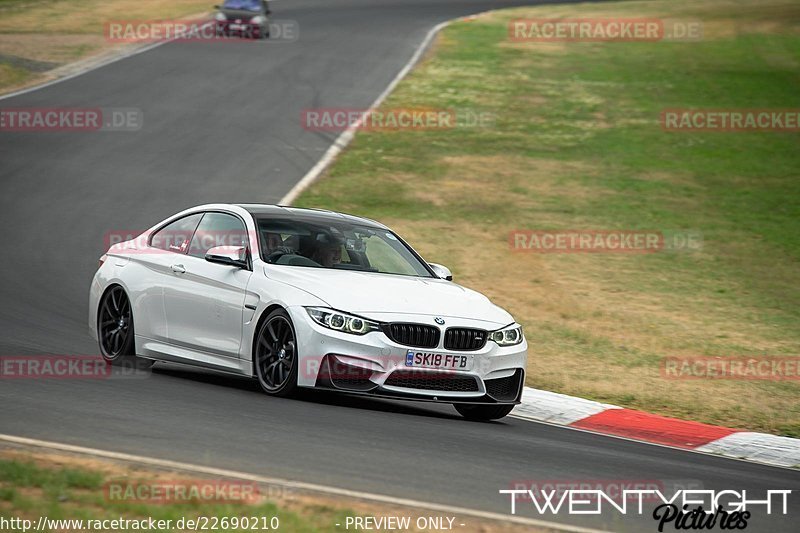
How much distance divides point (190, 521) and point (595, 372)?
27.4 feet

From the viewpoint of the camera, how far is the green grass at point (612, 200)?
572 inches

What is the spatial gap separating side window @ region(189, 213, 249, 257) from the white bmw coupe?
0.04 feet

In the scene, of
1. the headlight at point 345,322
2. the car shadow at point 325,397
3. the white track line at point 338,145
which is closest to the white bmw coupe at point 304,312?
the headlight at point 345,322

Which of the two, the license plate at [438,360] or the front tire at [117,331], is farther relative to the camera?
the front tire at [117,331]

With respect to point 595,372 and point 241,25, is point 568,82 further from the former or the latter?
point 595,372

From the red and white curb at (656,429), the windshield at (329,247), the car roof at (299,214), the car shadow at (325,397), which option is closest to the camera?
the car shadow at (325,397)

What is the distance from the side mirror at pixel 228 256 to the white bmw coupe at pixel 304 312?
0.01 meters

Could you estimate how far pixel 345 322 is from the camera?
9.19 meters

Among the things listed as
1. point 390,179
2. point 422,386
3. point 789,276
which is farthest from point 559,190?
point 422,386

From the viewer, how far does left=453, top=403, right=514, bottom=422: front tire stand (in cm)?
1013

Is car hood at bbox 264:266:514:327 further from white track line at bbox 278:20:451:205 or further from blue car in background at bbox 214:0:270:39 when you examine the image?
blue car in background at bbox 214:0:270:39

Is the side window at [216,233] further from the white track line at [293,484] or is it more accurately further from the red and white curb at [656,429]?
the white track line at [293,484]

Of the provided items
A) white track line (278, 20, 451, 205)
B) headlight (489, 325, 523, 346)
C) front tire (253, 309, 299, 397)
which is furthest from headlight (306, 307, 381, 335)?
white track line (278, 20, 451, 205)

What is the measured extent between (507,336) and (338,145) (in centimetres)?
1759
